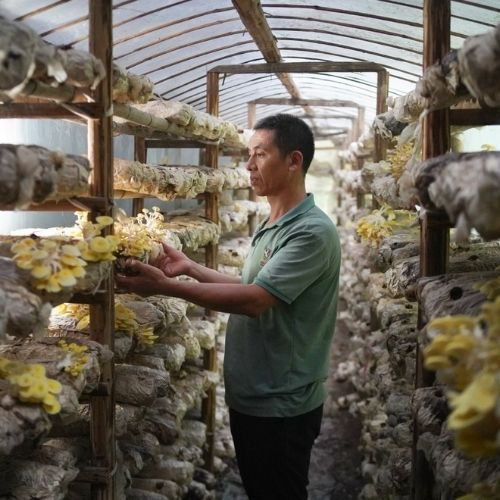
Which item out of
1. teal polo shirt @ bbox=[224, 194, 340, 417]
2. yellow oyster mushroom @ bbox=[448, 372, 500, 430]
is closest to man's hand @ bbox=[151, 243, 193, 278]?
teal polo shirt @ bbox=[224, 194, 340, 417]

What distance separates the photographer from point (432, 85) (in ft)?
8.63

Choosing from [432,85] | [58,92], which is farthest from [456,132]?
[58,92]

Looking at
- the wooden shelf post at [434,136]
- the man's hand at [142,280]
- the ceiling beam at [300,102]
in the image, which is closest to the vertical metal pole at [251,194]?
the ceiling beam at [300,102]

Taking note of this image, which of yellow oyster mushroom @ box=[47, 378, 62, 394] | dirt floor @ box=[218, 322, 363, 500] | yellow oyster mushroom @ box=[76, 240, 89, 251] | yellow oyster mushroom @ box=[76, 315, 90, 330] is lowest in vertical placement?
dirt floor @ box=[218, 322, 363, 500]

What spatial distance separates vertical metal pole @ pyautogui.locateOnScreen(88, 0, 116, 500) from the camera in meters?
3.09

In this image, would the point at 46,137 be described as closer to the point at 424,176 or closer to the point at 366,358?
the point at 424,176

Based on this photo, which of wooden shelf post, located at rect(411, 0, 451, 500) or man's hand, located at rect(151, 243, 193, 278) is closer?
wooden shelf post, located at rect(411, 0, 451, 500)

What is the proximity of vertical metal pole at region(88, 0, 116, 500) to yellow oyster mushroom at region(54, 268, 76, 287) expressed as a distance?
2.48ft

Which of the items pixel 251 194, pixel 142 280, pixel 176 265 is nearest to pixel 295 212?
pixel 176 265

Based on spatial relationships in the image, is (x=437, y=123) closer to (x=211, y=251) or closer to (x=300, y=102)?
(x=211, y=251)

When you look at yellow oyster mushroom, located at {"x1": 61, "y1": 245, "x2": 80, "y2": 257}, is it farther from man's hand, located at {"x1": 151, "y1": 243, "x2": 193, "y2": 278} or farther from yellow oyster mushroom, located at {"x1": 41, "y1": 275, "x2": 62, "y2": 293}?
man's hand, located at {"x1": 151, "y1": 243, "x2": 193, "y2": 278}

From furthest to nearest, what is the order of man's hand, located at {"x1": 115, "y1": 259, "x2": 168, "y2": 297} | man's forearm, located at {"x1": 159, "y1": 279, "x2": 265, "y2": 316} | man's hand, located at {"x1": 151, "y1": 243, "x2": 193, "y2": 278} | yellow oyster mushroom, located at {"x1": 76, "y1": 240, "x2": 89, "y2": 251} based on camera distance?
man's hand, located at {"x1": 151, "y1": 243, "x2": 193, "y2": 278} < man's forearm, located at {"x1": 159, "y1": 279, "x2": 265, "y2": 316} < man's hand, located at {"x1": 115, "y1": 259, "x2": 168, "y2": 297} < yellow oyster mushroom, located at {"x1": 76, "y1": 240, "x2": 89, "y2": 251}

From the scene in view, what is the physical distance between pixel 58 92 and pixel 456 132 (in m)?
2.60

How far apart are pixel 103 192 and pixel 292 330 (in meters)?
1.29
